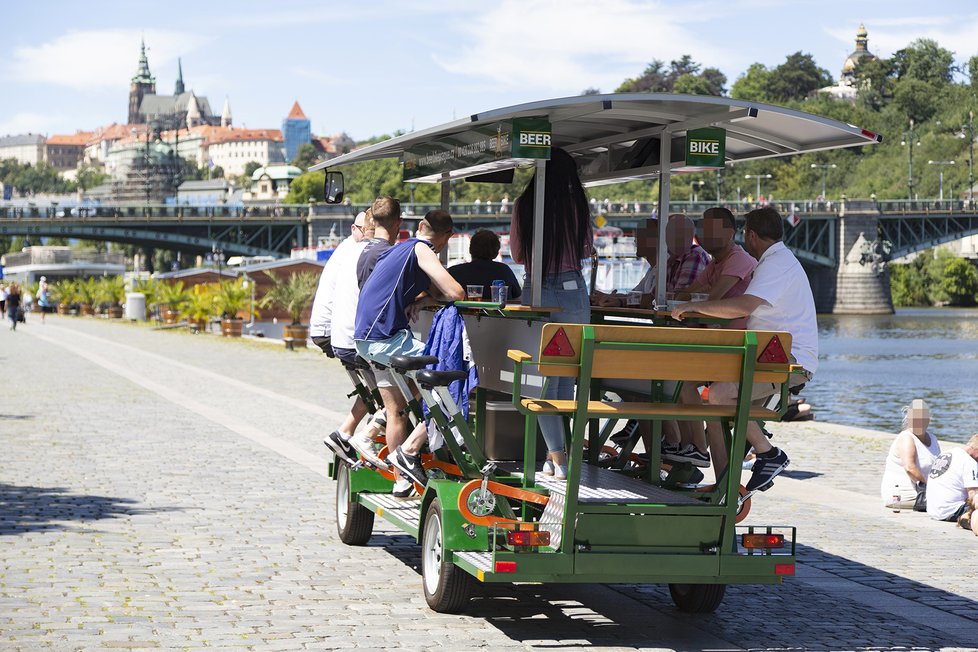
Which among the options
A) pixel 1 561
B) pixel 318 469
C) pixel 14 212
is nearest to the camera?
pixel 1 561

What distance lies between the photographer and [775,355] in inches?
258

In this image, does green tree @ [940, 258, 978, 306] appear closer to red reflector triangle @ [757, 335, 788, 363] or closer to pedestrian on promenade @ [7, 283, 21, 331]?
pedestrian on promenade @ [7, 283, 21, 331]

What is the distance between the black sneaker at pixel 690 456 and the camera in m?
7.84

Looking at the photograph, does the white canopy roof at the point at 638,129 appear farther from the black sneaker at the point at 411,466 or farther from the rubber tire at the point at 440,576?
the rubber tire at the point at 440,576

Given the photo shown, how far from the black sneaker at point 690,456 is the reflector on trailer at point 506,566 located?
180cm

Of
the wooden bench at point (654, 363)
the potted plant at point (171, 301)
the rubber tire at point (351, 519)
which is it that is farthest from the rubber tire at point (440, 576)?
the potted plant at point (171, 301)

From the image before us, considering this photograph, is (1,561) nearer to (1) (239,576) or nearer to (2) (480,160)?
(1) (239,576)

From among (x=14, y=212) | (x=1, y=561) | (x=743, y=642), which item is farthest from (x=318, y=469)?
(x=14, y=212)

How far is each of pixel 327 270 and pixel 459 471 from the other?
2414mm

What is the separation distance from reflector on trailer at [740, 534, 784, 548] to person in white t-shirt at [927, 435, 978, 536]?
3906mm

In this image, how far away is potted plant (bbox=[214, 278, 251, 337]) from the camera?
44750 mm

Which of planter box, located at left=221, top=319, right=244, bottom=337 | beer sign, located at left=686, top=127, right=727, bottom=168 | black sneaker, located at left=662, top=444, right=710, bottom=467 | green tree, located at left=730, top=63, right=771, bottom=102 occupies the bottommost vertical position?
planter box, located at left=221, top=319, right=244, bottom=337

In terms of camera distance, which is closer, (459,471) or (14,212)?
(459,471)

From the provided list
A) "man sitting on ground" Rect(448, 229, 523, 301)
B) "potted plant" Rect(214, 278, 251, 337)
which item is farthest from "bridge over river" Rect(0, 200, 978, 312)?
"man sitting on ground" Rect(448, 229, 523, 301)
